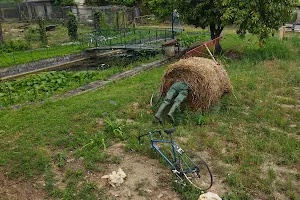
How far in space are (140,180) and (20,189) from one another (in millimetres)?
2282

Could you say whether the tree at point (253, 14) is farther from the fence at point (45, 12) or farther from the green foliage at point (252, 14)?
the fence at point (45, 12)

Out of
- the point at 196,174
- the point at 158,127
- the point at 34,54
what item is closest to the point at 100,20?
the point at 34,54

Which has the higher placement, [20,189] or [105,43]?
[105,43]

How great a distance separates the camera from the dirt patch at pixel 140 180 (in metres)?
5.82

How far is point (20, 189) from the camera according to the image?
6.08 metres

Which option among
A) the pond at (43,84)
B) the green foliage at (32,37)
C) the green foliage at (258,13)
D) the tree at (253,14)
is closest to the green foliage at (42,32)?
the green foliage at (32,37)

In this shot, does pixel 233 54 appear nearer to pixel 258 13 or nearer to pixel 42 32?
pixel 258 13

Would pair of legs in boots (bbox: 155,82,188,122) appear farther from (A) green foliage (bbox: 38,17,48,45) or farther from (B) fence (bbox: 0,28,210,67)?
(A) green foliage (bbox: 38,17,48,45)

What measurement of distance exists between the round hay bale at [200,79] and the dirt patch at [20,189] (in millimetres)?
4642

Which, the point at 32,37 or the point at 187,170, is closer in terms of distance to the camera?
the point at 187,170

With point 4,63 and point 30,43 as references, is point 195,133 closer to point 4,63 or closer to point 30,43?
point 4,63

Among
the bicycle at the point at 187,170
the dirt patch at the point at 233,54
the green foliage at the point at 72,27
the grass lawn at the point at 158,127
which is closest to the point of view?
the bicycle at the point at 187,170

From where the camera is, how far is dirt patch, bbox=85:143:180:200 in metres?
Answer: 5.82

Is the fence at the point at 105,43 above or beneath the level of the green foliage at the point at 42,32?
beneath
